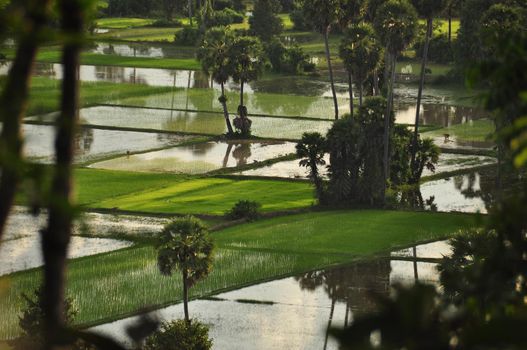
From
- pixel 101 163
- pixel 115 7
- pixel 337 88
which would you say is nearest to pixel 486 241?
pixel 101 163

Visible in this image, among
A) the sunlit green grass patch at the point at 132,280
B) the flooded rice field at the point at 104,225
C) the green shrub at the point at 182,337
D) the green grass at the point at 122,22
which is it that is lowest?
the flooded rice field at the point at 104,225

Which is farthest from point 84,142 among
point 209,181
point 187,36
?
point 187,36

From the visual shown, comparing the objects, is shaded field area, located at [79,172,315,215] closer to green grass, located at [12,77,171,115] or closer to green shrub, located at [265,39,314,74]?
green grass, located at [12,77,171,115]

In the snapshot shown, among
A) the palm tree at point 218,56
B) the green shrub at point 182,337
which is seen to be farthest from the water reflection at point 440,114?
the green shrub at point 182,337

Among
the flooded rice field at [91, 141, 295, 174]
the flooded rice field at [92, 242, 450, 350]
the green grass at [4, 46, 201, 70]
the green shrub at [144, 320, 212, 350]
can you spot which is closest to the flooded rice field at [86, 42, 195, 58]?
the green grass at [4, 46, 201, 70]

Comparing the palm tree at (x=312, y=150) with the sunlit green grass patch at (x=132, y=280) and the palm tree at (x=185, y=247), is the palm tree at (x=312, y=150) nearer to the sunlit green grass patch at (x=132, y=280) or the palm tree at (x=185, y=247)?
the sunlit green grass patch at (x=132, y=280)

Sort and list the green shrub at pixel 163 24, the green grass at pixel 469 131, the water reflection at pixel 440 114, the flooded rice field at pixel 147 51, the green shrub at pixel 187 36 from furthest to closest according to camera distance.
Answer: the green shrub at pixel 163 24
the green shrub at pixel 187 36
the flooded rice field at pixel 147 51
the water reflection at pixel 440 114
the green grass at pixel 469 131

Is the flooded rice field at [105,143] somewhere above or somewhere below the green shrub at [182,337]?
below
